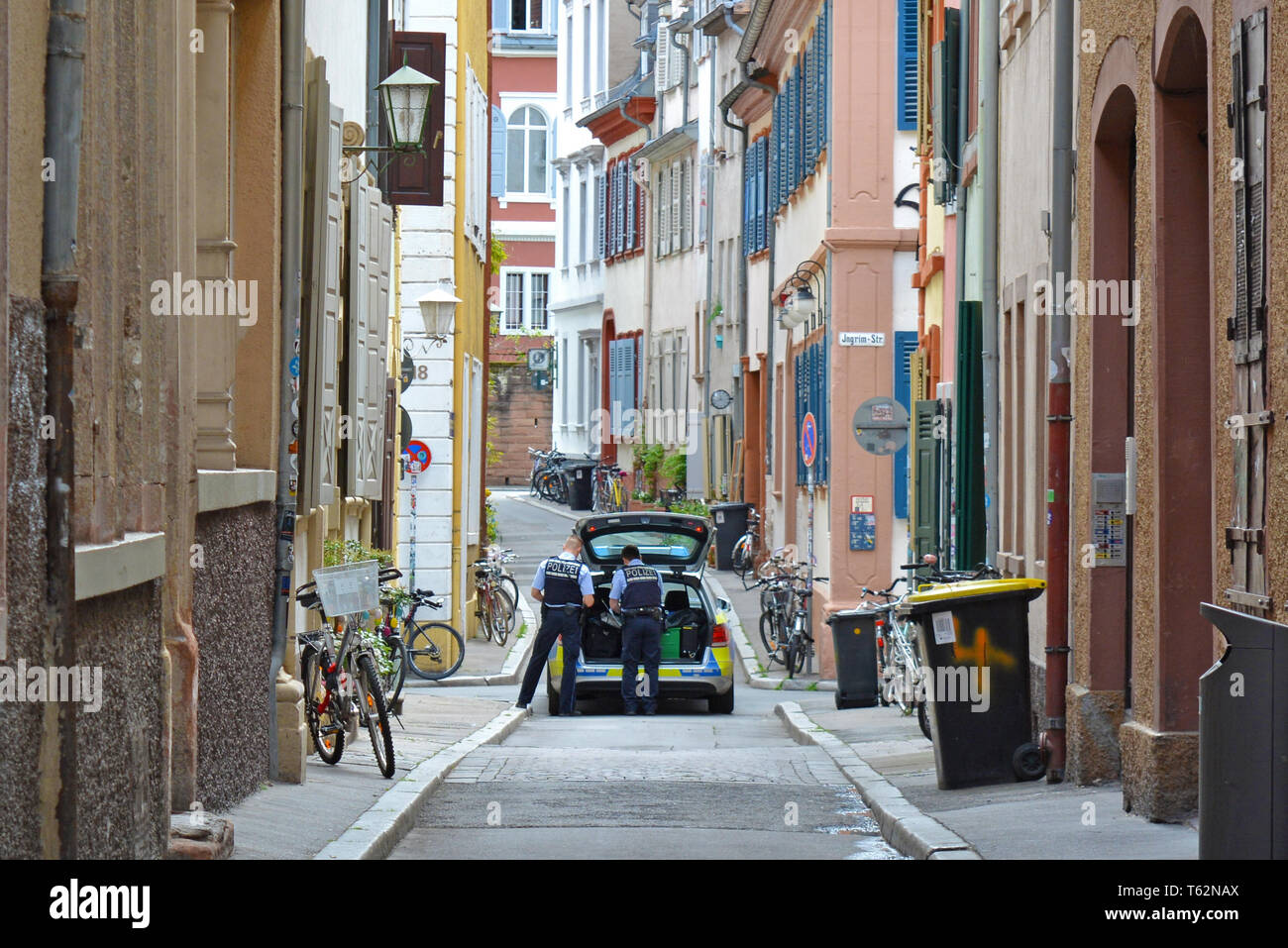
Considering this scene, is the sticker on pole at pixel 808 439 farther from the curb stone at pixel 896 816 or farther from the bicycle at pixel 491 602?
the bicycle at pixel 491 602

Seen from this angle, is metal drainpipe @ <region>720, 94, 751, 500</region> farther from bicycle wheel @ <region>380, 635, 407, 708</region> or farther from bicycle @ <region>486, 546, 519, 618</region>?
bicycle wheel @ <region>380, 635, 407, 708</region>

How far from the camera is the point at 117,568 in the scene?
23.9ft

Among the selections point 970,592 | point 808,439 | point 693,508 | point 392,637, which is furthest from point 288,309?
point 693,508

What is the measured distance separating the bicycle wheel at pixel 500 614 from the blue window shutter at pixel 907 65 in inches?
325

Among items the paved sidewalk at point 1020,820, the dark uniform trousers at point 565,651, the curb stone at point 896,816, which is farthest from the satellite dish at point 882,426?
the paved sidewalk at point 1020,820

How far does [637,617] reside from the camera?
2003 cm

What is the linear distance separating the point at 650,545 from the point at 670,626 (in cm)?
101

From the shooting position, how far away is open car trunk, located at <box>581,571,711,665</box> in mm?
20812

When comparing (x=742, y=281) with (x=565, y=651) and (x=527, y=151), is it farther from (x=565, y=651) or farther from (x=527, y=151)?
(x=527, y=151)

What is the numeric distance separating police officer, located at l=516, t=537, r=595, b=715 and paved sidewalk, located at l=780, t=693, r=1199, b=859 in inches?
219

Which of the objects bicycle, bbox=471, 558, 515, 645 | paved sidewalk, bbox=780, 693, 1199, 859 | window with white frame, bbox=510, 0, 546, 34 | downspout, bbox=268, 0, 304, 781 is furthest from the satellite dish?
window with white frame, bbox=510, 0, 546, 34

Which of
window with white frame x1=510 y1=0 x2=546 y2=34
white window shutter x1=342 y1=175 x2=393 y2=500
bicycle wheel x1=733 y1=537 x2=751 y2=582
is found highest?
window with white frame x1=510 y1=0 x2=546 y2=34
